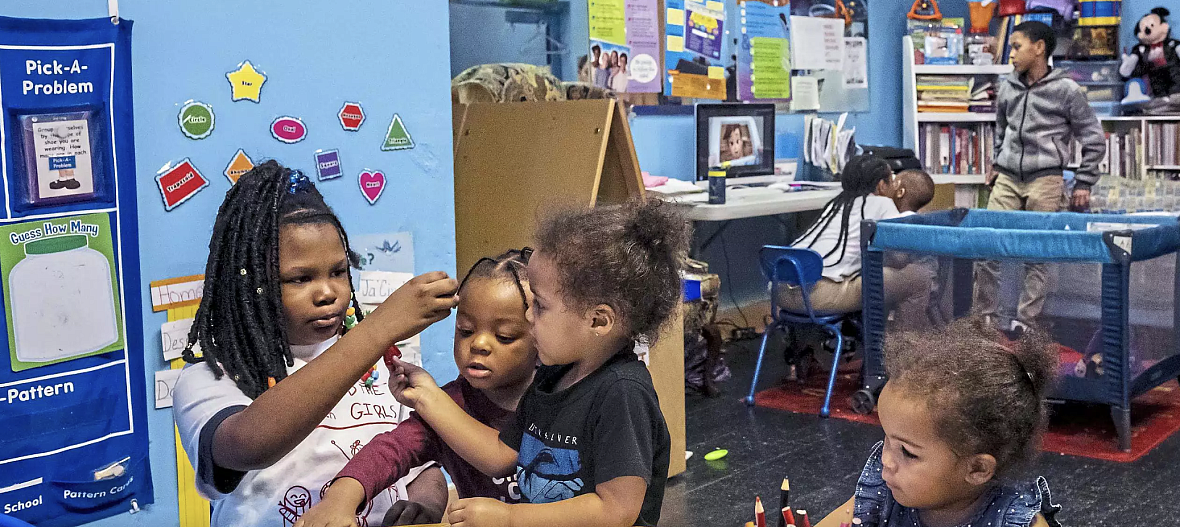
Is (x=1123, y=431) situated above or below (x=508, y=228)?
below

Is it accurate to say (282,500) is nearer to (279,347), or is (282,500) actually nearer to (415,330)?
(279,347)

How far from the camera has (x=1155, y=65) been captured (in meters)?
6.71

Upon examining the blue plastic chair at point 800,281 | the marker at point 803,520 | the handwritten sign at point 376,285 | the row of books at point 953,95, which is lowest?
the blue plastic chair at point 800,281

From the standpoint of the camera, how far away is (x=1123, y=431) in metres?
3.52

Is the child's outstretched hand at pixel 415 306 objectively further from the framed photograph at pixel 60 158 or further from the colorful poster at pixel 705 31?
the colorful poster at pixel 705 31

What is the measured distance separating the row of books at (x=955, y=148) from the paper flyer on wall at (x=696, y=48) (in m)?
1.70

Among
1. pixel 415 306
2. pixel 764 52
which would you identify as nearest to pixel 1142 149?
pixel 764 52

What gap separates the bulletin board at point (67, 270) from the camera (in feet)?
6.64

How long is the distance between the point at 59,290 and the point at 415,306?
1212 millimetres

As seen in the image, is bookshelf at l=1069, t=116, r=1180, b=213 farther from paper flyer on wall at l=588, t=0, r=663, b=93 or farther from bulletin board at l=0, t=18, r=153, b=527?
bulletin board at l=0, t=18, r=153, b=527

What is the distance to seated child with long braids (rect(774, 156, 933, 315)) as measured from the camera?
3.86 metres

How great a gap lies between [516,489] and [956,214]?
3411 millimetres

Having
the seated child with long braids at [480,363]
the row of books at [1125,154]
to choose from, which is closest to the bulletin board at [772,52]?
the row of books at [1125,154]

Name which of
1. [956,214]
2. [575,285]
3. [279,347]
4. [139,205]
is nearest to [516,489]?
[575,285]
